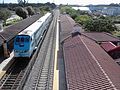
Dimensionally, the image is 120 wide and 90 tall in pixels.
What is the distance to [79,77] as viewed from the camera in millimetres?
17266

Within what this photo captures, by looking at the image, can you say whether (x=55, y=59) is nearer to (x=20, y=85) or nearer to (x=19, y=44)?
(x=19, y=44)

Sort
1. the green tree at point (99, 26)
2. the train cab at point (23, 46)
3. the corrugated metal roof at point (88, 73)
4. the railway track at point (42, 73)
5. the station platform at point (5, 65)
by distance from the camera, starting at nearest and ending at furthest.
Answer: the corrugated metal roof at point (88, 73) < the railway track at point (42, 73) < the station platform at point (5, 65) < the train cab at point (23, 46) < the green tree at point (99, 26)

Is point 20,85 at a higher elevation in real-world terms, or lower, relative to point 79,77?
lower

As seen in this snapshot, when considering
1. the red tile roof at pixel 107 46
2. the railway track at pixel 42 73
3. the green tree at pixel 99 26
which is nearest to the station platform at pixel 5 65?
the railway track at pixel 42 73

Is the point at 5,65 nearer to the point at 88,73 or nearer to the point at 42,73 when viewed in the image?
the point at 42,73

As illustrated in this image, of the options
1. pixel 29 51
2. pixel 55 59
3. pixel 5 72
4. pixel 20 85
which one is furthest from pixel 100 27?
pixel 20 85

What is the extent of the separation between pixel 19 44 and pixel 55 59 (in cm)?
472

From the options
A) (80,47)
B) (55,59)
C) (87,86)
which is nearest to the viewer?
(87,86)

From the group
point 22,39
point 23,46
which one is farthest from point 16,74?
point 22,39

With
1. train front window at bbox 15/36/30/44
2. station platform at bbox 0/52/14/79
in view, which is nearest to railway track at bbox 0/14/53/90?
station platform at bbox 0/52/14/79

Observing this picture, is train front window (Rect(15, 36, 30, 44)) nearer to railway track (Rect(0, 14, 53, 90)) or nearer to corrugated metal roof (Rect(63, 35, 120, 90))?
railway track (Rect(0, 14, 53, 90))

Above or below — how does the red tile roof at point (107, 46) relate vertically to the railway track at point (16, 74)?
above

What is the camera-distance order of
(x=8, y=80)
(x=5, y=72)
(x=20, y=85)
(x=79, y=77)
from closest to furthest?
(x=79, y=77) < (x=20, y=85) < (x=8, y=80) < (x=5, y=72)

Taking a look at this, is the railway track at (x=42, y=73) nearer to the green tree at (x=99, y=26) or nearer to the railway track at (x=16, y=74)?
the railway track at (x=16, y=74)
